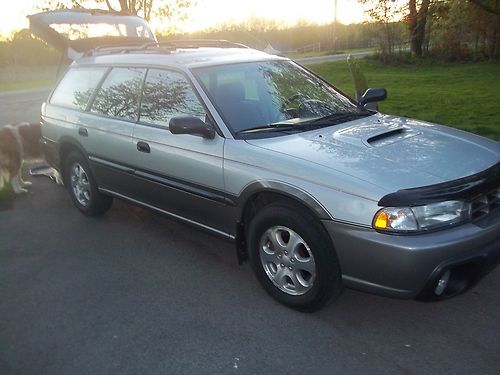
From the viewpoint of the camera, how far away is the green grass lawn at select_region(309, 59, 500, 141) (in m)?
9.07

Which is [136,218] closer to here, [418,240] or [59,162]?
[59,162]

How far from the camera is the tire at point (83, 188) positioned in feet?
17.4

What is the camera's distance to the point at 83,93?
5.33 meters

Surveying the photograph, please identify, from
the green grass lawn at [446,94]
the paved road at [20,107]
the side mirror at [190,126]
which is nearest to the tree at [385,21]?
the green grass lawn at [446,94]

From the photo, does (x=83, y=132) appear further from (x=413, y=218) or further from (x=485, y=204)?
(x=485, y=204)

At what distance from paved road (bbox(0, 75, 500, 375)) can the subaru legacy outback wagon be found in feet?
1.02

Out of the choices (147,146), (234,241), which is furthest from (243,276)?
(147,146)

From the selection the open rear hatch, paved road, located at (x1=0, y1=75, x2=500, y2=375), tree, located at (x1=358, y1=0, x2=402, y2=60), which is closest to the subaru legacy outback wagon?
paved road, located at (x1=0, y1=75, x2=500, y2=375)

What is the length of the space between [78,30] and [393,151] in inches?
304

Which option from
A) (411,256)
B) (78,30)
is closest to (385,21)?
(78,30)

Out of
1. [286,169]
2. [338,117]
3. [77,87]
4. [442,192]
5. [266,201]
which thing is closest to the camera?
[442,192]

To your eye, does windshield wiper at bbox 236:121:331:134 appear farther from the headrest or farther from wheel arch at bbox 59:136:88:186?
wheel arch at bbox 59:136:88:186

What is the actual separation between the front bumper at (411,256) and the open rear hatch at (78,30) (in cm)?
668

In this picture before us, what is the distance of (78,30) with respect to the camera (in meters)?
9.29
